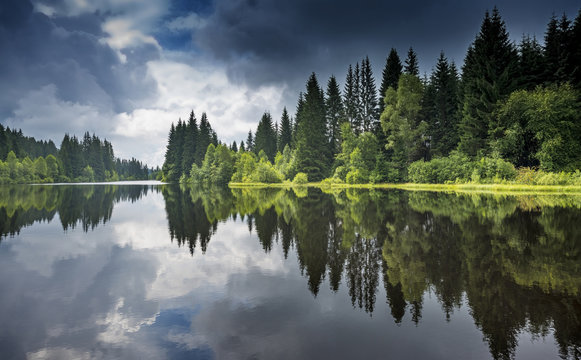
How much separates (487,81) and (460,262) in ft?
126

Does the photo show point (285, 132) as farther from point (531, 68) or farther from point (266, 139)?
point (531, 68)

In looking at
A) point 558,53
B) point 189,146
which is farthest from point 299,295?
point 189,146

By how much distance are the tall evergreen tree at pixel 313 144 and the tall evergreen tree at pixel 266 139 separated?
2590 centimetres

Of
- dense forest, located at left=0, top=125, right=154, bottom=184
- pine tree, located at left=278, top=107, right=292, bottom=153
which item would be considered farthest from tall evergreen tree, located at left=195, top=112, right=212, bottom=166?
dense forest, located at left=0, top=125, right=154, bottom=184

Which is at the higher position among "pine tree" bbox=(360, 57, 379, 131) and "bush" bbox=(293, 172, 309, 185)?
"pine tree" bbox=(360, 57, 379, 131)

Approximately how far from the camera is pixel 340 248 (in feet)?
32.2

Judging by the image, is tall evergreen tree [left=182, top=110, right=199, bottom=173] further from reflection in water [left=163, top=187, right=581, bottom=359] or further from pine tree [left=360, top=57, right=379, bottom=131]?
reflection in water [left=163, top=187, right=581, bottom=359]

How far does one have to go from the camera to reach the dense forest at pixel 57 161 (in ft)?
329

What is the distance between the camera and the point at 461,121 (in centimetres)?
4034

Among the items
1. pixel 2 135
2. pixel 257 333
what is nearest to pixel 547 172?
pixel 257 333

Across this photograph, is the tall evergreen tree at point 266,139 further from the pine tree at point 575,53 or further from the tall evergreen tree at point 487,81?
the pine tree at point 575,53

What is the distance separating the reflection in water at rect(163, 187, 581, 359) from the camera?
5.05 metres

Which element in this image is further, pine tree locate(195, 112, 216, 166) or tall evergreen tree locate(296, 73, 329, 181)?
pine tree locate(195, 112, 216, 166)

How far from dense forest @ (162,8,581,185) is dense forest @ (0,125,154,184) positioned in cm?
7864
